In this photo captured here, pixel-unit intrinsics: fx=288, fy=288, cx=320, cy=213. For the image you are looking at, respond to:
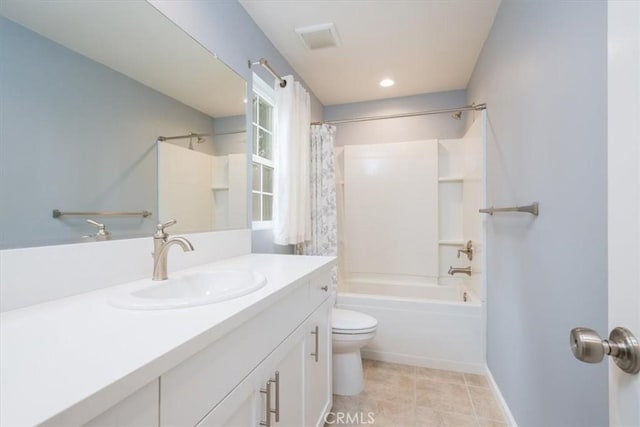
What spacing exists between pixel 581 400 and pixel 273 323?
3.28ft

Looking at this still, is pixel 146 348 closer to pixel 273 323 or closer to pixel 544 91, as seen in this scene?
pixel 273 323

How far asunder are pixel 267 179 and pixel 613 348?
1.87m

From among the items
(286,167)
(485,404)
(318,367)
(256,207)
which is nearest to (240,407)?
(318,367)

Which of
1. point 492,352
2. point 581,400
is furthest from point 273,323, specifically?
point 492,352

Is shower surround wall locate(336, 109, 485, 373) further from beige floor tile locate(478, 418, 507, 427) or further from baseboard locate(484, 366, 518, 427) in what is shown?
beige floor tile locate(478, 418, 507, 427)

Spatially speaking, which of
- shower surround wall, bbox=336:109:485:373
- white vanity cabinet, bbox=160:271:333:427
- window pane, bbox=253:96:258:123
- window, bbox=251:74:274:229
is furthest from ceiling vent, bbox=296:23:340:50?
white vanity cabinet, bbox=160:271:333:427

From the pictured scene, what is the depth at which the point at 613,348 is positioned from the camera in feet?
1.38

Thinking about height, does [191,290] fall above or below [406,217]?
below

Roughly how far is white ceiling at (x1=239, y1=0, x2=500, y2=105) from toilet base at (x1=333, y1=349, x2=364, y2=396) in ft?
6.99

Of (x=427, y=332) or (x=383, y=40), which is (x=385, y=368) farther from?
(x=383, y=40)

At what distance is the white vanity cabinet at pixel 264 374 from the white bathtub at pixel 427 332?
0.88m

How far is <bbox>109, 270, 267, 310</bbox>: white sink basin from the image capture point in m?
0.70

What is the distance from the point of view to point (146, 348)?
493mm

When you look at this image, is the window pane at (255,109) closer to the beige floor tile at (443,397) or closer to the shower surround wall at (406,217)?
the shower surround wall at (406,217)
